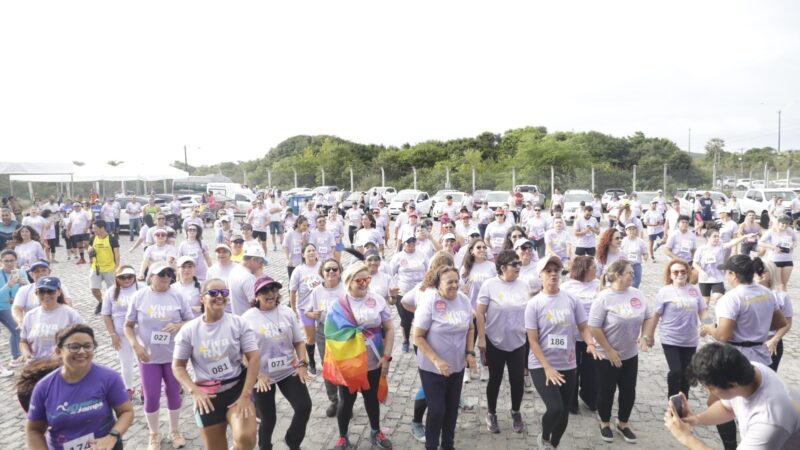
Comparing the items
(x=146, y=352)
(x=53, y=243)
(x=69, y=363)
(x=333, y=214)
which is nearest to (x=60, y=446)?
(x=69, y=363)

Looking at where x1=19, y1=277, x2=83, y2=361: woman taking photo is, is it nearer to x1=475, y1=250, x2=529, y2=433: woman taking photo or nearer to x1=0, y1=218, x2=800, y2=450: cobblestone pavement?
x1=0, y1=218, x2=800, y2=450: cobblestone pavement

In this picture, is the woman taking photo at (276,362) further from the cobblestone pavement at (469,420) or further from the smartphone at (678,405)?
the smartphone at (678,405)

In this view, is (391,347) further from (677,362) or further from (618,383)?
(677,362)

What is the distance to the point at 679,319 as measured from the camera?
4820 millimetres

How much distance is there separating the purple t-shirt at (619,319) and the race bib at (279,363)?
2.64m

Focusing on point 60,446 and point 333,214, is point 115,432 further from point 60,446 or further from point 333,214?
point 333,214

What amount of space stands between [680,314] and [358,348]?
2.94 m

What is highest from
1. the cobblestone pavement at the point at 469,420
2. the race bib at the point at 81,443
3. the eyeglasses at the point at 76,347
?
the eyeglasses at the point at 76,347

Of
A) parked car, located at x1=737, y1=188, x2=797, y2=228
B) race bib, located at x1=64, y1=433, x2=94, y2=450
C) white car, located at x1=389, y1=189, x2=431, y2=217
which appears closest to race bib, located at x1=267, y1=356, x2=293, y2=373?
race bib, located at x1=64, y1=433, x2=94, y2=450

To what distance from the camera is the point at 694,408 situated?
5.45 meters

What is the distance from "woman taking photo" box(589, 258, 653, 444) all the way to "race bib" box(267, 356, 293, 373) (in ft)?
8.66

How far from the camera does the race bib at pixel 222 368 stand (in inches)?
152

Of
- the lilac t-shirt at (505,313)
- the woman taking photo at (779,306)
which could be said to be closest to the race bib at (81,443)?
the lilac t-shirt at (505,313)

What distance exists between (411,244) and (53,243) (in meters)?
13.7
